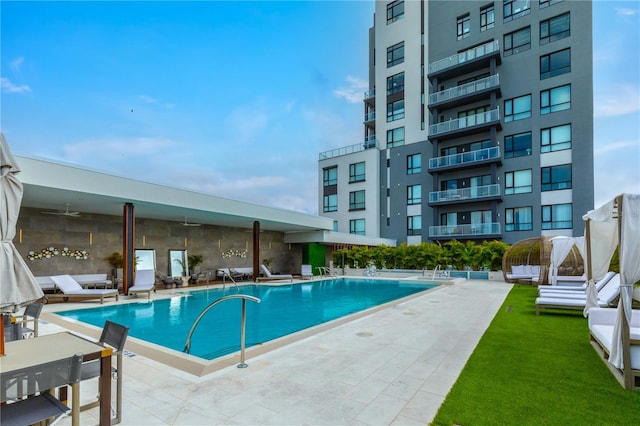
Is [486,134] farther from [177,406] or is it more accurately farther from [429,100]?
[177,406]

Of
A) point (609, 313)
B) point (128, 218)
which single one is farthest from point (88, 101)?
point (609, 313)

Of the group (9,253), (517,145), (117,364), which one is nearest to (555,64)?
(517,145)

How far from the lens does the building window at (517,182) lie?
75.5ft

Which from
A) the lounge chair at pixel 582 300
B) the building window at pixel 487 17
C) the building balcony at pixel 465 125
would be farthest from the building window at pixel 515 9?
the lounge chair at pixel 582 300

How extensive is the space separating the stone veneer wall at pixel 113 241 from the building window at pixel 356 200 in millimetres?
8868

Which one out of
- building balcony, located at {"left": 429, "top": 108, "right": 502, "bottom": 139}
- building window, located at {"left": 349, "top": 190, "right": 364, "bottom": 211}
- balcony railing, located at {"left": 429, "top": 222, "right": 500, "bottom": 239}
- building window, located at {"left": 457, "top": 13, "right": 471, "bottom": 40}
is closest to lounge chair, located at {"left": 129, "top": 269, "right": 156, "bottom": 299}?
balcony railing, located at {"left": 429, "top": 222, "right": 500, "bottom": 239}

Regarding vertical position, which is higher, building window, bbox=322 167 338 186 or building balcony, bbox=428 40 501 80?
building balcony, bbox=428 40 501 80

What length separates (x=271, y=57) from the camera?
69.8ft

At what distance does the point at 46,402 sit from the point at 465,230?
24.5m

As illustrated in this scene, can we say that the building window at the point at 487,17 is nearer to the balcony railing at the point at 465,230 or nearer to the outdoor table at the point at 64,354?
the balcony railing at the point at 465,230

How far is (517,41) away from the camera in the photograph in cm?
2459

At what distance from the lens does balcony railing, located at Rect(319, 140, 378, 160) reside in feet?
101

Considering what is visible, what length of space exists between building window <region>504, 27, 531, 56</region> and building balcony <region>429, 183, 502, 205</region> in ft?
32.6

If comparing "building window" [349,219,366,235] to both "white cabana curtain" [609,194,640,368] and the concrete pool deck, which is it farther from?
"white cabana curtain" [609,194,640,368]
